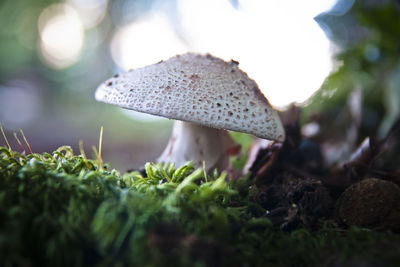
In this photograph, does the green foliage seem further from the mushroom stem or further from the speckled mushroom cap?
the speckled mushroom cap

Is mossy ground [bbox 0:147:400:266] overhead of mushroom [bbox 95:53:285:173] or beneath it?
beneath

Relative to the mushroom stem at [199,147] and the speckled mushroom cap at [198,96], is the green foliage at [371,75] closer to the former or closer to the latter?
the mushroom stem at [199,147]

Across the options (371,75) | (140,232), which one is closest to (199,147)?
(140,232)

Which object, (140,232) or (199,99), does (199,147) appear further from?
(140,232)

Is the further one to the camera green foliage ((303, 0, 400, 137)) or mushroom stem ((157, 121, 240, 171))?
green foliage ((303, 0, 400, 137))

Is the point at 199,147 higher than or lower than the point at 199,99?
lower

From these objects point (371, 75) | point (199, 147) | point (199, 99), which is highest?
point (371, 75)

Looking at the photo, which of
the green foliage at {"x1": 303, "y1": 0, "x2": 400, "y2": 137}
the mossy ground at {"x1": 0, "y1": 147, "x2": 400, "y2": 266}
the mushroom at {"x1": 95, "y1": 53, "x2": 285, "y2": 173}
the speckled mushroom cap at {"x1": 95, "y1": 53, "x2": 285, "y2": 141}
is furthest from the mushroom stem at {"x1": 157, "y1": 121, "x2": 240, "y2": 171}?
the green foliage at {"x1": 303, "y1": 0, "x2": 400, "y2": 137}

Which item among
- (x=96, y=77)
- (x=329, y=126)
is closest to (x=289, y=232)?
(x=329, y=126)
